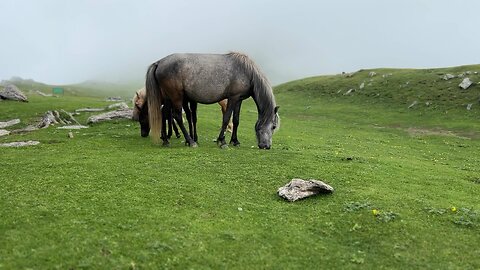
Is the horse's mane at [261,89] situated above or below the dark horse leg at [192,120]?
above

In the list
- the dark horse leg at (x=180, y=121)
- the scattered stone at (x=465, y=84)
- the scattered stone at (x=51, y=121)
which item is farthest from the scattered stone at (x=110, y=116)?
the scattered stone at (x=465, y=84)

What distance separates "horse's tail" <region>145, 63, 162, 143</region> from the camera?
55.8ft

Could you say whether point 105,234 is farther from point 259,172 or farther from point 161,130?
point 161,130

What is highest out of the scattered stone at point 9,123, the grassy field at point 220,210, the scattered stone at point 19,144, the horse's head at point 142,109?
the horse's head at point 142,109

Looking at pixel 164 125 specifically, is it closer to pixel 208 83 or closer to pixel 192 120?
pixel 192 120

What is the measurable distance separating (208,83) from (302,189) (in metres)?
6.98

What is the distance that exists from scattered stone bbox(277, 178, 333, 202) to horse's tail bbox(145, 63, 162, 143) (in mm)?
7038

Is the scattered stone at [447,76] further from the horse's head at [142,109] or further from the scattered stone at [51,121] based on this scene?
the scattered stone at [51,121]

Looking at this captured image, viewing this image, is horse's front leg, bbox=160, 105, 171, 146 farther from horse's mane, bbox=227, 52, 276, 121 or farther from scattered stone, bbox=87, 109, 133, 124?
scattered stone, bbox=87, 109, 133, 124

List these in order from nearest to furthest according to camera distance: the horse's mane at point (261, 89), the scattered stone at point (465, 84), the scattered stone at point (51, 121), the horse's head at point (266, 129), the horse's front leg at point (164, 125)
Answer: the horse's mane at point (261, 89), the horse's head at point (266, 129), the horse's front leg at point (164, 125), the scattered stone at point (51, 121), the scattered stone at point (465, 84)

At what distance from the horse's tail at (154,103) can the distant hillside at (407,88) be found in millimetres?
31848

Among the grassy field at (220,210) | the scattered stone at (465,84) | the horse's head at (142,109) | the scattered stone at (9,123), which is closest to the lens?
the grassy field at (220,210)

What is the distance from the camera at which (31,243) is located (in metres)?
8.24

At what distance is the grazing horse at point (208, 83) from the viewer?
55.2ft
